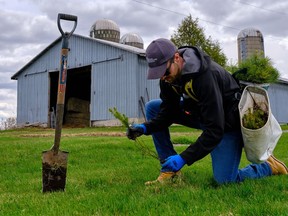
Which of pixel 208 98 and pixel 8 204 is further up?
pixel 208 98

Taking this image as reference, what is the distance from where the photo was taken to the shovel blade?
354cm

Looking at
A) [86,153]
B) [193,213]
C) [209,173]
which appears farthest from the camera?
[86,153]

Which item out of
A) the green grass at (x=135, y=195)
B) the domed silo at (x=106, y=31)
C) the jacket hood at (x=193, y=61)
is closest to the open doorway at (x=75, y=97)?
the domed silo at (x=106, y=31)

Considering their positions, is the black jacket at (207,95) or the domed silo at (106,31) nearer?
the black jacket at (207,95)

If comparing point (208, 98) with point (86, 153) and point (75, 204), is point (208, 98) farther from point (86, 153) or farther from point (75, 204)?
point (86, 153)

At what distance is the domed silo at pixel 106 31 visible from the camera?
96.3 feet

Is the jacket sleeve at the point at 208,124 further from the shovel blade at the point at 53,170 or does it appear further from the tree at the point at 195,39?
the tree at the point at 195,39

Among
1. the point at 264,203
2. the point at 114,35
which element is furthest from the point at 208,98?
the point at 114,35

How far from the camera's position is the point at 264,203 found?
2.75 m

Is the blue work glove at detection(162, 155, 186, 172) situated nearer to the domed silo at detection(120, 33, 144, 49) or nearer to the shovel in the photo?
Result: the shovel

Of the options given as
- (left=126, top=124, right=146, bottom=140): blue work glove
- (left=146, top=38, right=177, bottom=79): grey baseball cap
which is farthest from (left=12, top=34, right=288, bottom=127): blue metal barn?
(left=146, top=38, right=177, bottom=79): grey baseball cap

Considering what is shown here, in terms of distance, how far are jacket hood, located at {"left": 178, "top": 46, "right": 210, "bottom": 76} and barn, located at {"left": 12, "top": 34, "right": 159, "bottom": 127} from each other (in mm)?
16880

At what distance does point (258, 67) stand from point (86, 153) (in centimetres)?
387

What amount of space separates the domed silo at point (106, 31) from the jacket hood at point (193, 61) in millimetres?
26382
